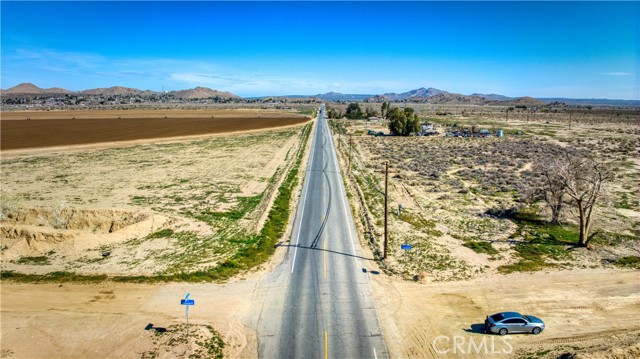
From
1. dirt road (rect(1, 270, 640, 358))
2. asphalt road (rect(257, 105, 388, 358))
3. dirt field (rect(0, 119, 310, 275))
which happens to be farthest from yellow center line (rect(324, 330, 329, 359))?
dirt field (rect(0, 119, 310, 275))

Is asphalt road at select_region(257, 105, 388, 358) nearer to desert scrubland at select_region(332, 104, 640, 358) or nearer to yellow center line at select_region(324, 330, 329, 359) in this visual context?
yellow center line at select_region(324, 330, 329, 359)

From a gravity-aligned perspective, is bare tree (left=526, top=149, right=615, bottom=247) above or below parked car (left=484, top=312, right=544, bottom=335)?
above

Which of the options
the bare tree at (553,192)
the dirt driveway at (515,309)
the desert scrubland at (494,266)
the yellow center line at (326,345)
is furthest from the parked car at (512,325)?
the bare tree at (553,192)

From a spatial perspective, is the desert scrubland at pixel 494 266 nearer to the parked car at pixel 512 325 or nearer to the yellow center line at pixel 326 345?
the parked car at pixel 512 325

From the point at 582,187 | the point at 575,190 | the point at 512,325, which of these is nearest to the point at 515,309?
the point at 512,325

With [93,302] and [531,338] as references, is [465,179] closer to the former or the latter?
[531,338]

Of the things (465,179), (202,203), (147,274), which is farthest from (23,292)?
(465,179)
